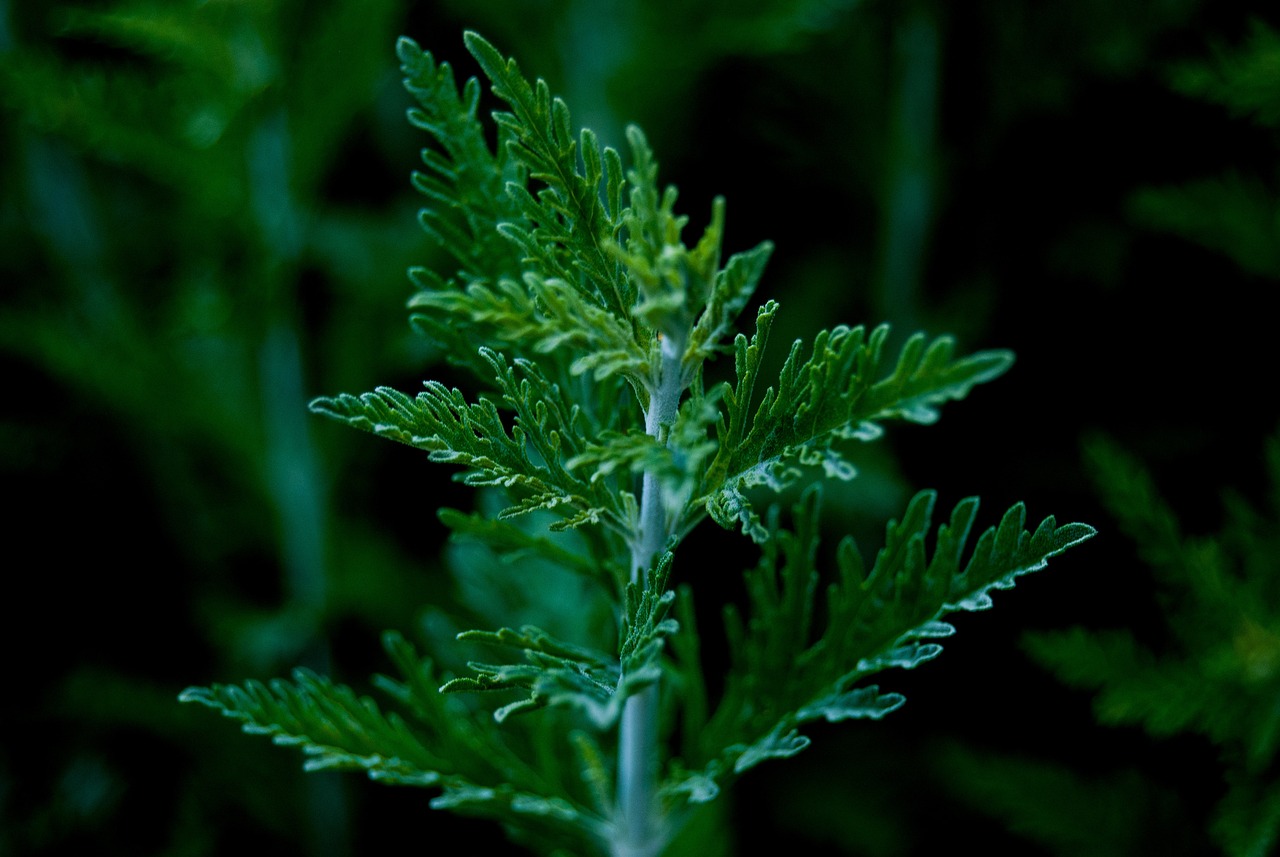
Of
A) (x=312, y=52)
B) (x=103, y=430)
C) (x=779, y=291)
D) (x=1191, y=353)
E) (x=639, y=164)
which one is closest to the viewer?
(x=639, y=164)

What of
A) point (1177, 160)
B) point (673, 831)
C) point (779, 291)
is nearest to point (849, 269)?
point (779, 291)

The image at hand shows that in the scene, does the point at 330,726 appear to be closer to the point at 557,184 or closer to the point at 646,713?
the point at 646,713

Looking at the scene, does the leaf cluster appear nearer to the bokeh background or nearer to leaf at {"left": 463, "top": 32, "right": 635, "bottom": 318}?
the bokeh background

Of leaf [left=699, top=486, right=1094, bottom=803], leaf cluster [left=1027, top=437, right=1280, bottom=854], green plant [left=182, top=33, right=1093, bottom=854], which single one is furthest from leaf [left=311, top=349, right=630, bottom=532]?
leaf cluster [left=1027, top=437, right=1280, bottom=854]

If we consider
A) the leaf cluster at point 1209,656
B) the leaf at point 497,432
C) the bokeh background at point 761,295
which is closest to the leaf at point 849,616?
the leaf at point 497,432

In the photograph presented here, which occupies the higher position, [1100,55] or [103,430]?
[1100,55]

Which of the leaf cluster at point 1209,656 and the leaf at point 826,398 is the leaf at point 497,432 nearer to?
the leaf at point 826,398

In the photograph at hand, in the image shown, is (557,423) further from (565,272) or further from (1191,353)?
(1191,353)
